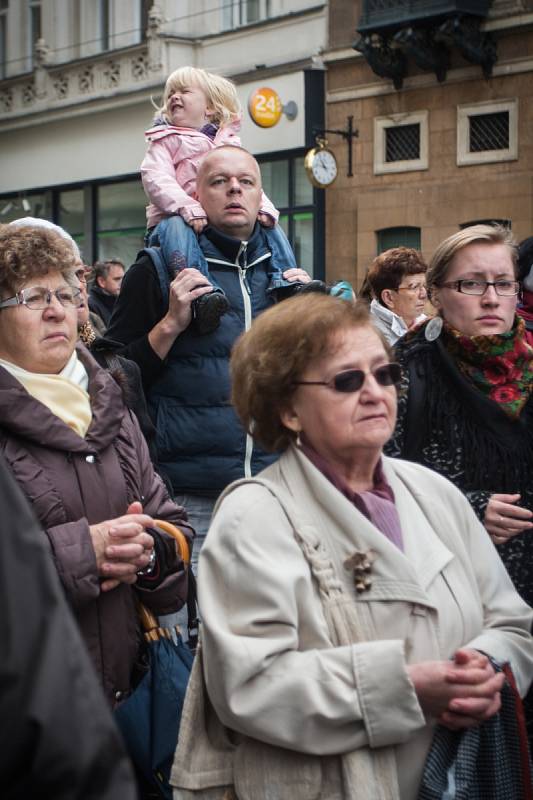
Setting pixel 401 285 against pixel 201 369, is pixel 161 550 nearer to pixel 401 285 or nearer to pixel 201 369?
pixel 201 369

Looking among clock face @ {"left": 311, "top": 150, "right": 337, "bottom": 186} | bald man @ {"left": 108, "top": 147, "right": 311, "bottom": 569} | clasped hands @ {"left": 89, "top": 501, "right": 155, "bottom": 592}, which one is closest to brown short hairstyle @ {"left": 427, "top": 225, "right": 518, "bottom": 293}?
bald man @ {"left": 108, "top": 147, "right": 311, "bottom": 569}

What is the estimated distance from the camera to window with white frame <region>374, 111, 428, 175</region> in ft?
69.0

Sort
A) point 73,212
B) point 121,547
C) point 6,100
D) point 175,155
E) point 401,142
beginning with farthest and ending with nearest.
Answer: point 6,100
point 73,212
point 401,142
point 175,155
point 121,547

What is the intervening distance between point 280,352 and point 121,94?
23.2 meters

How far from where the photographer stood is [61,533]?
11.4ft

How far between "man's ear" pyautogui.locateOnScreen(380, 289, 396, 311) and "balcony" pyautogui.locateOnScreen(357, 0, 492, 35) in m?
13.9

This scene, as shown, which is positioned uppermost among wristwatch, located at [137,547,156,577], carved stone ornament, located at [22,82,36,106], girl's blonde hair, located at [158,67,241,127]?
carved stone ornament, located at [22,82,36,106]

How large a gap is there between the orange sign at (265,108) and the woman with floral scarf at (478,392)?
717 inches

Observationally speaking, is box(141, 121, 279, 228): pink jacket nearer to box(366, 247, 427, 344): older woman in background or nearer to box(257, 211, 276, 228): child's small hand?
box(257, 211, 276, 228): child's small hand

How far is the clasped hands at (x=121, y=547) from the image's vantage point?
11.5ft

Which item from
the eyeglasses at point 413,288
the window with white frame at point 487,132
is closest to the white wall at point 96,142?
the window with white frame at point 487,132

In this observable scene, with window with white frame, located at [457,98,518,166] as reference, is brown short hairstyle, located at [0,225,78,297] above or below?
below

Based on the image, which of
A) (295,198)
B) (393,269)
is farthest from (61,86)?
(393,269)

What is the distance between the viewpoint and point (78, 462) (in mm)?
3646
